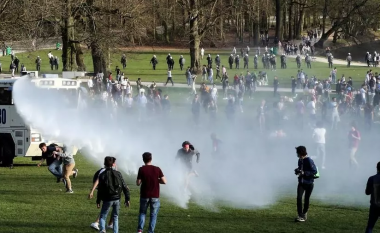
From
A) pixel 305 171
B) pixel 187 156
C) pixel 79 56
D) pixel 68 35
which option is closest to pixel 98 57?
pixel 79 56

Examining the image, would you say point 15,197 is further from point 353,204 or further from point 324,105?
point 324,105

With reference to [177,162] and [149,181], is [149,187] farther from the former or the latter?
[177,162]

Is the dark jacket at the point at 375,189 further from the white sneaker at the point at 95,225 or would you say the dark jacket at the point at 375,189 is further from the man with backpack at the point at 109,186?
the white sneaker at the point at 95,225

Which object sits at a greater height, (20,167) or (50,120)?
(50,120)

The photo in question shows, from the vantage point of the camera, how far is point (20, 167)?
2756cm

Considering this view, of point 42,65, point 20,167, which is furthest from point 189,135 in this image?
point 42,65

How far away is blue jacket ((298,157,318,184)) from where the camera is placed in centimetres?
1585

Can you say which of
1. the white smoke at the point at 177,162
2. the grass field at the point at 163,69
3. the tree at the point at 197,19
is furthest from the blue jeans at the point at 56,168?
the tree at the point at 197,19

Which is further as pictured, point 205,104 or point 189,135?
point 205,104

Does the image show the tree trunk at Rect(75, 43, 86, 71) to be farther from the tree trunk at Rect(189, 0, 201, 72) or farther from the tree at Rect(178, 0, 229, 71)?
the tree trunk at Rect(189, 0, 201, 72)

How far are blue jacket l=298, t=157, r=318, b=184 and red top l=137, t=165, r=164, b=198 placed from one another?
3785 mm

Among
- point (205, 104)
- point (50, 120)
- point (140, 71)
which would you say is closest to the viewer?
point (50, 120)

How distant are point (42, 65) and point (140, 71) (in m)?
11.0

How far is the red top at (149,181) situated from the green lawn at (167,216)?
6.33 feet
